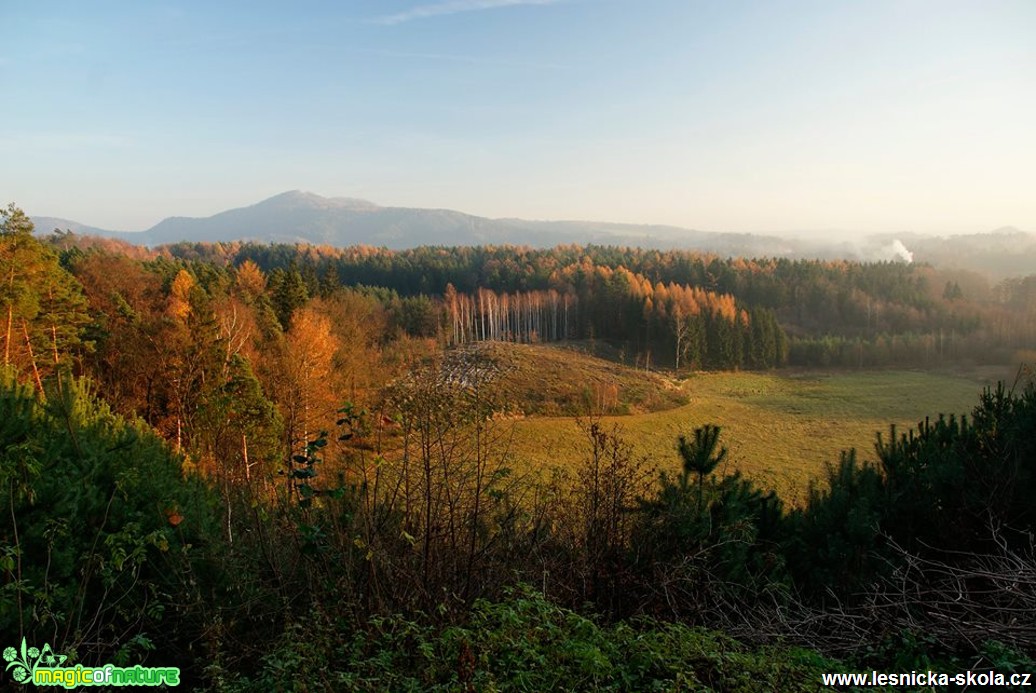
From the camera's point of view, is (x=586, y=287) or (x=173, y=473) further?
(x=586, y=287)

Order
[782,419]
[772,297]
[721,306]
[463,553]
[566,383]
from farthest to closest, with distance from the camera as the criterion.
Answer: [772,297] → [721,306] → [566,383] → [782,419] → [463,553]

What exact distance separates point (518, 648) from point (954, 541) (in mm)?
7259

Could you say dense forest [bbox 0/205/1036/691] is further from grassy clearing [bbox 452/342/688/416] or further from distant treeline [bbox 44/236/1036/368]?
distant treeline [bbox 44/236/1036/368]

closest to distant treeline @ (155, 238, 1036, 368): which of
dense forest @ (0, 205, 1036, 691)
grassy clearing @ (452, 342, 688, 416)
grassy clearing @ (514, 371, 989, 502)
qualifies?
grassy clearing @ (514, 371, 989, 502)

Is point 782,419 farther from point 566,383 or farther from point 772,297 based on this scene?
point 772,297

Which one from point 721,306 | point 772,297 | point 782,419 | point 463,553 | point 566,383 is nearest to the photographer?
→ point 463,553

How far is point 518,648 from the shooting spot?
13.9 feet

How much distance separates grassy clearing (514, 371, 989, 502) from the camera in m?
29.1

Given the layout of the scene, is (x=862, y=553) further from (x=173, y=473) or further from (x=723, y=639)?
(x=173, y=473)

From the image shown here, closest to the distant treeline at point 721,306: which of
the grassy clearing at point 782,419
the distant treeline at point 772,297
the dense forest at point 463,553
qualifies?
the distant treeline at point 772,297

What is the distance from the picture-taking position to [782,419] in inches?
1581

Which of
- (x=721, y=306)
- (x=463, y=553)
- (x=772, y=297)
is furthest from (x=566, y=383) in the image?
(x=772, y=297)

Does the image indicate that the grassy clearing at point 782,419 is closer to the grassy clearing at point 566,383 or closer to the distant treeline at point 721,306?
the grassy clearing at point 566,383


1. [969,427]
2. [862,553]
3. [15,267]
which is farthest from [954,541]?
[15,267]
